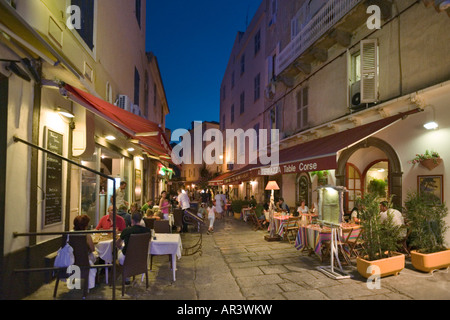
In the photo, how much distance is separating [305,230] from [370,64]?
5.92m

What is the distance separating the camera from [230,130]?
88.0ft

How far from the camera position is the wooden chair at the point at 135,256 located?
4672 mm

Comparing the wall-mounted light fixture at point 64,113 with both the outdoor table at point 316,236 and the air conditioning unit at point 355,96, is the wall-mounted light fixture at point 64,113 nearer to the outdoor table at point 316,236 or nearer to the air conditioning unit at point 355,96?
the outdoor table at point 316,236

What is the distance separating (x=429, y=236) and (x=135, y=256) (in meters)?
6.21

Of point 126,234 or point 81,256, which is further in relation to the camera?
point 126,234

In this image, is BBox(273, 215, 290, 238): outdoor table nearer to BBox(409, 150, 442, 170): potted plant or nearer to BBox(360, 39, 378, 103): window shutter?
BBox(409, 150, 442, 170): potted plant

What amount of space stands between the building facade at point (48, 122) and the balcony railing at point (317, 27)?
25.3 ft

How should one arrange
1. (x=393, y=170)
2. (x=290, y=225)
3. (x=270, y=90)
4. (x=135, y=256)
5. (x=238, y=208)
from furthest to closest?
(x=238, y=208) < (x=270, y=90) < (x=290, y=225) < (x=393, y=170) < (x=135, y=256)

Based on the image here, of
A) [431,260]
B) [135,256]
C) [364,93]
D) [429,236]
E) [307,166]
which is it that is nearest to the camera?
[135,256]

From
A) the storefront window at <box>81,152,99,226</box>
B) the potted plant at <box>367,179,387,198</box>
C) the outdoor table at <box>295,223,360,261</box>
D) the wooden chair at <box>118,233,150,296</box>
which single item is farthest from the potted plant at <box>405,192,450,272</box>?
the storefront window at <box>81,152,99,226</box>

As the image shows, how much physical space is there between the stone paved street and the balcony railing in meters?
8.22

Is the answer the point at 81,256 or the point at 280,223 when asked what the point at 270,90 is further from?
the point at 81,256

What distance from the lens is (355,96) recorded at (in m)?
9.45

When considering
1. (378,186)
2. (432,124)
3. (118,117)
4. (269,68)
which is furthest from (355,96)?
(269,68)
